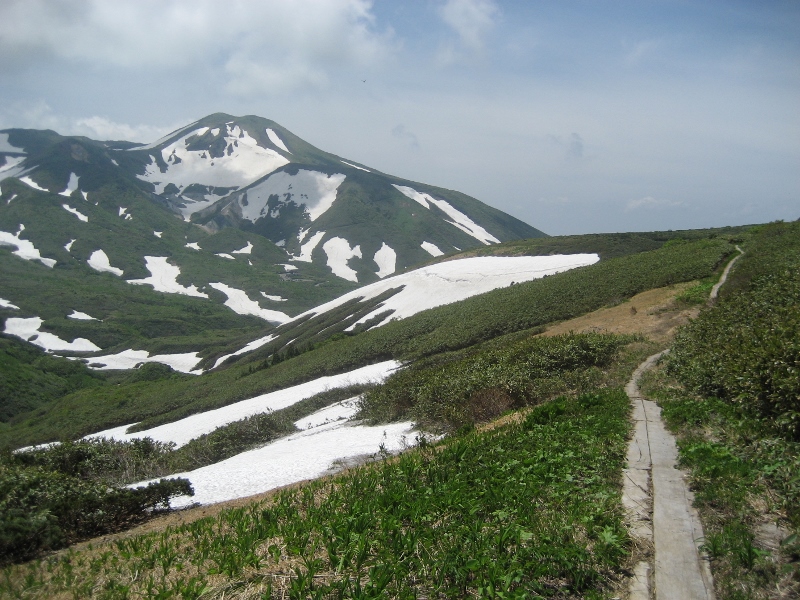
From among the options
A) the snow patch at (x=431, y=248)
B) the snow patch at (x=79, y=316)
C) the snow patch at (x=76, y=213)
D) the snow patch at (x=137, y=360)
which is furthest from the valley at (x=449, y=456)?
the snow patch at (x=76, y=213)

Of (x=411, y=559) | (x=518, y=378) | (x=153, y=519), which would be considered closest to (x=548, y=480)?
(x=411, y=559)

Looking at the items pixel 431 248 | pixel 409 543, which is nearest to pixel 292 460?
pixel 409 543

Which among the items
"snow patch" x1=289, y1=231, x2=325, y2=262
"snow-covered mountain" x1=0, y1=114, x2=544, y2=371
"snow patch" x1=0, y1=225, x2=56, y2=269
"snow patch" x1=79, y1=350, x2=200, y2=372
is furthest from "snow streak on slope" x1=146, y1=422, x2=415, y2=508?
"snow patch" x1=289, y1=231, x2=325, y2=262

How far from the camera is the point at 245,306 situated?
475 feet

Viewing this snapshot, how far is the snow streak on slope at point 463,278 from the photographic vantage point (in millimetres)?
51406

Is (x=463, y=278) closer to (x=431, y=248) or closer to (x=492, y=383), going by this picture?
(x=492, y=383)

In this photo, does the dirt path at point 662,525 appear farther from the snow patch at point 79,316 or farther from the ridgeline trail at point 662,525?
the snow patch at point 79,316

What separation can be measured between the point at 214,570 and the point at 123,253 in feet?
608

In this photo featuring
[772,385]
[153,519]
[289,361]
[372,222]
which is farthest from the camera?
[372,222]

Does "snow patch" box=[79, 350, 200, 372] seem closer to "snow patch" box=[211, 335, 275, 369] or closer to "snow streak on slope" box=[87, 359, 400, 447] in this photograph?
"snow patch" box=[211, 335, 275, 369]

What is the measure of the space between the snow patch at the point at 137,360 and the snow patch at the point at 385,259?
267ft

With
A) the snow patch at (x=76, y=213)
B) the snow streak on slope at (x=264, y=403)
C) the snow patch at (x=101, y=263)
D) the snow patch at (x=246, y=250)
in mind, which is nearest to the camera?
the snow streak on slope at (x=264, y=403)

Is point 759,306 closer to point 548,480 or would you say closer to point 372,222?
point 548,480

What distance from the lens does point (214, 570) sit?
513cm
